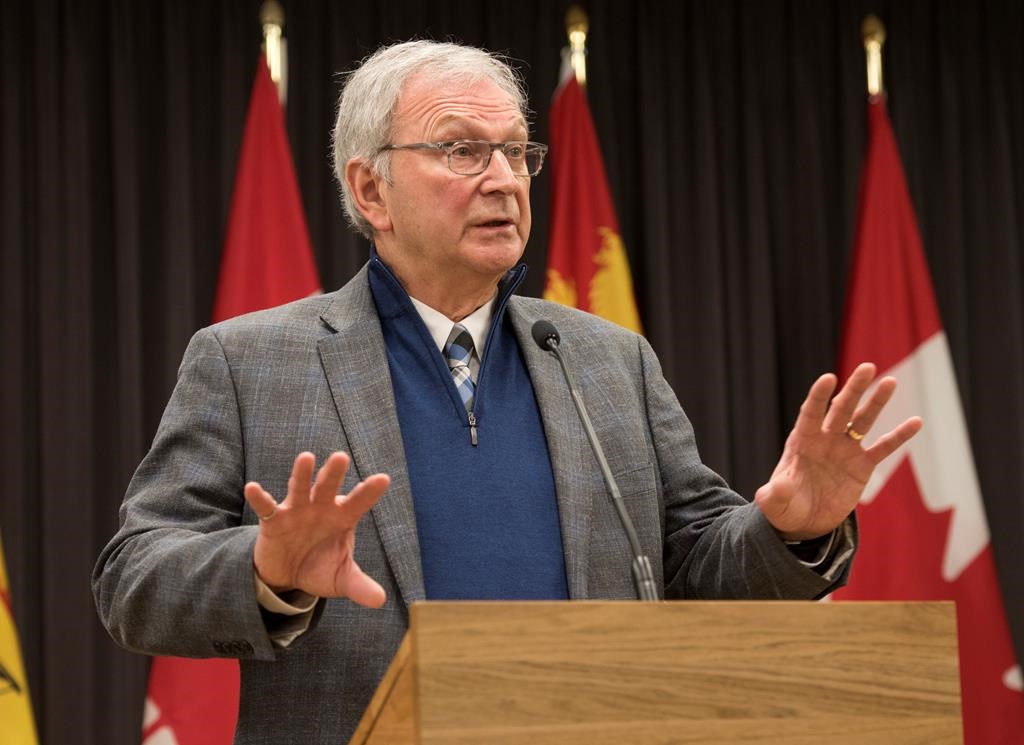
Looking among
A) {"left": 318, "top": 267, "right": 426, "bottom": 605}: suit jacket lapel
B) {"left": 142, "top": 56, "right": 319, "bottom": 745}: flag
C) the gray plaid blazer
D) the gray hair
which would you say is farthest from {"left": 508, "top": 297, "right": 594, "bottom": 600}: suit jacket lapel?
{"left": 142, "top": 56, "right": 319, "bottom": 745}: flag

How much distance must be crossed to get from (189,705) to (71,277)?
4.67ft

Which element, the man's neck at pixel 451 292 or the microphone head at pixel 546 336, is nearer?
the microphone head at pixel 546 336

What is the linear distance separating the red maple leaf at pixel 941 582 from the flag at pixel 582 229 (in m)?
1.02

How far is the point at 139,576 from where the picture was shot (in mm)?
1918

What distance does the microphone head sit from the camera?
2.26 metres

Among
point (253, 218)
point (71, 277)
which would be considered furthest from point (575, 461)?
point (71, 277)

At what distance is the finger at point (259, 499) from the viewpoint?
1573 mm

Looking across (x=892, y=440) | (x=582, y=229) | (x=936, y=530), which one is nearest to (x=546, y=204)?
(x=582, y=229)

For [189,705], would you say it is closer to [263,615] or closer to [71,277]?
[71,277]

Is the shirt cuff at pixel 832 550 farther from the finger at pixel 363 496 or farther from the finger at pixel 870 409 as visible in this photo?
the finger at pixel 363 496

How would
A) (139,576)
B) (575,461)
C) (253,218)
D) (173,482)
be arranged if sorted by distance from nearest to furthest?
(139,576) → (173,482) → (575,461) → (253,218)

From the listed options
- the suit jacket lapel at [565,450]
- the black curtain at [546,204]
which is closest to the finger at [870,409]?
the suit jacket lapel at [565,450]

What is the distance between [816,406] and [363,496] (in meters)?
0.64

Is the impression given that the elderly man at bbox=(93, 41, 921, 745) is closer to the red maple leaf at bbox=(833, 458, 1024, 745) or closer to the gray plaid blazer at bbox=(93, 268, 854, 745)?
the gray plaid blazer at bbox=(93, 268, 854, 745)
